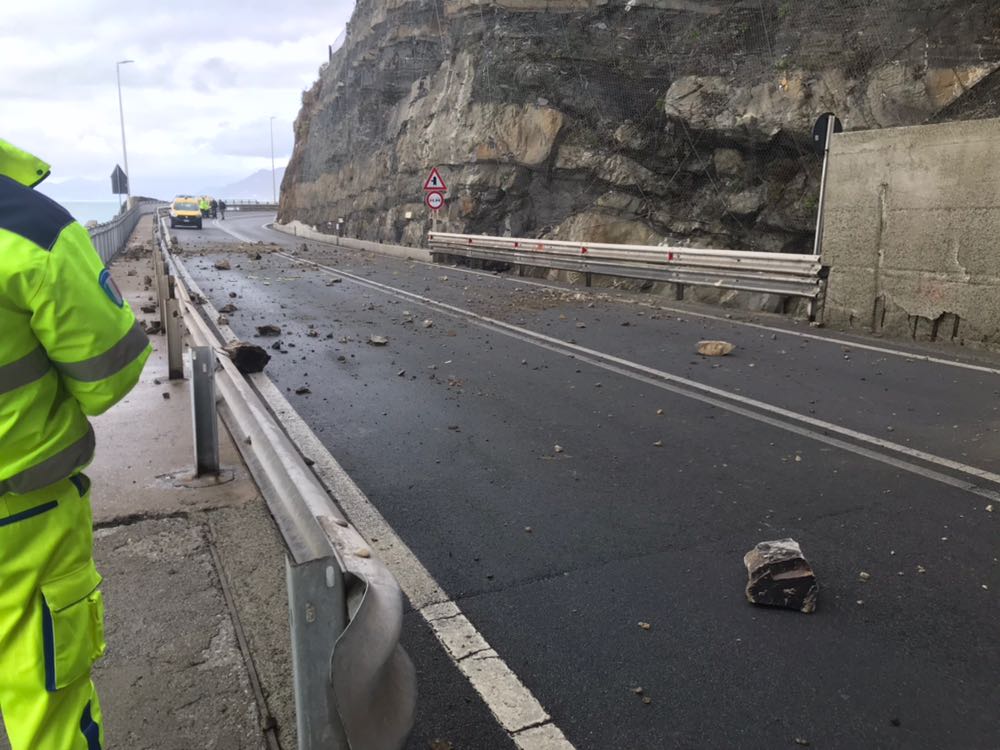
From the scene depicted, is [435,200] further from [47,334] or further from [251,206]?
[251,206]

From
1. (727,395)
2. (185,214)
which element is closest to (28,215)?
(727,395)

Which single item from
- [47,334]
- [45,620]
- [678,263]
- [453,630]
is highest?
Result: [47,334]

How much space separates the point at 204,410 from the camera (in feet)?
16.1

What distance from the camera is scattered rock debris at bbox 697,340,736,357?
8984 mm

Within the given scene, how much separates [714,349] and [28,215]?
314 inches

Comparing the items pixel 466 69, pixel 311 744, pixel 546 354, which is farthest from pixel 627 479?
pixel 466 69

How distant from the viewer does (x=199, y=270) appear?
20.3 metres

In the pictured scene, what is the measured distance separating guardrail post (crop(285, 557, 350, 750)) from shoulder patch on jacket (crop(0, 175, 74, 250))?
979 millimetres

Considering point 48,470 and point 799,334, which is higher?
point 48,470

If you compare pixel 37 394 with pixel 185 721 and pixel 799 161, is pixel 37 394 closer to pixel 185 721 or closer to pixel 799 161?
pixel 185 721

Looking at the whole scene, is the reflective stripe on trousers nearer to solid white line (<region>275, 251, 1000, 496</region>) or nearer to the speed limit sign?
solid white line (<region>275, 251, 1000, 496</region>)

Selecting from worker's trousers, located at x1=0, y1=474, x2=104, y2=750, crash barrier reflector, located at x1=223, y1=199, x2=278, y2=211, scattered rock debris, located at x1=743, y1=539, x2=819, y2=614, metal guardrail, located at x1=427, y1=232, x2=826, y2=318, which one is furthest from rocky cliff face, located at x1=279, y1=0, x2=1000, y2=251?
crash barrier reflector, located at x1=223, y1=199, x2=278, y2=211

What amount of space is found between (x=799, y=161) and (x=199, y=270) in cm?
1471

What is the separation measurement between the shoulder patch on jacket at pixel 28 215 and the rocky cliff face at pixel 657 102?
15.2m
